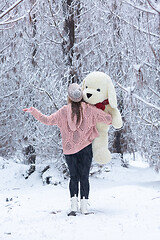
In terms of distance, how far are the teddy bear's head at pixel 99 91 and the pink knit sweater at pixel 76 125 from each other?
118 millimetres

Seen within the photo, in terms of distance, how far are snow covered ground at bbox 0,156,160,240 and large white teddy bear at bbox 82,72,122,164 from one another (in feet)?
2.76

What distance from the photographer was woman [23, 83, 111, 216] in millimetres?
4418

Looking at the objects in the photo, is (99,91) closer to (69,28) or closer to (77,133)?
(77,133)

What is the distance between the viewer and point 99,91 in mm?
4523

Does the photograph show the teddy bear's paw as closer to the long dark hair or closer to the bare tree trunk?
the long dark hair

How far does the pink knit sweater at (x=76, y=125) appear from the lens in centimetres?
443

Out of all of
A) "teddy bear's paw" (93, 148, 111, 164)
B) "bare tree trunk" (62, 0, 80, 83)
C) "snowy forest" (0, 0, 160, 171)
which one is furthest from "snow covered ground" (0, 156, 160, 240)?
"bare tree trunk" (62, 0, 80, 83)

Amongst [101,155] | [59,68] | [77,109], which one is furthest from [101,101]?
[59,68]

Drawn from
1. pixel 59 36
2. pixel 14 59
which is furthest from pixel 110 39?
pixel 14 59

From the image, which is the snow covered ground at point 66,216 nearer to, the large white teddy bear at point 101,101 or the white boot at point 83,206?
the white boot at point 83,206

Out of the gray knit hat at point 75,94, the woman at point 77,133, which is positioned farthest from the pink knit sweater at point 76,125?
the gray knit hat at point 75,94

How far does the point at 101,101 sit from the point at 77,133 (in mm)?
552

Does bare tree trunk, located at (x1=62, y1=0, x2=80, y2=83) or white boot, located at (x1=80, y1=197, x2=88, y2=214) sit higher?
bare tree trunk, located at (x1=62, y1=0, x2=80, y2=83)

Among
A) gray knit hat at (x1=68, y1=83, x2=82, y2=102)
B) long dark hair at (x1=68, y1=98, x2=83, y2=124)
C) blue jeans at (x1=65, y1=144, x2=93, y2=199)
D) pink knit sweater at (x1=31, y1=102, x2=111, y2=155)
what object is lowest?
blue jeans at (x1=65, y1=144, x2=93, y2=199)
